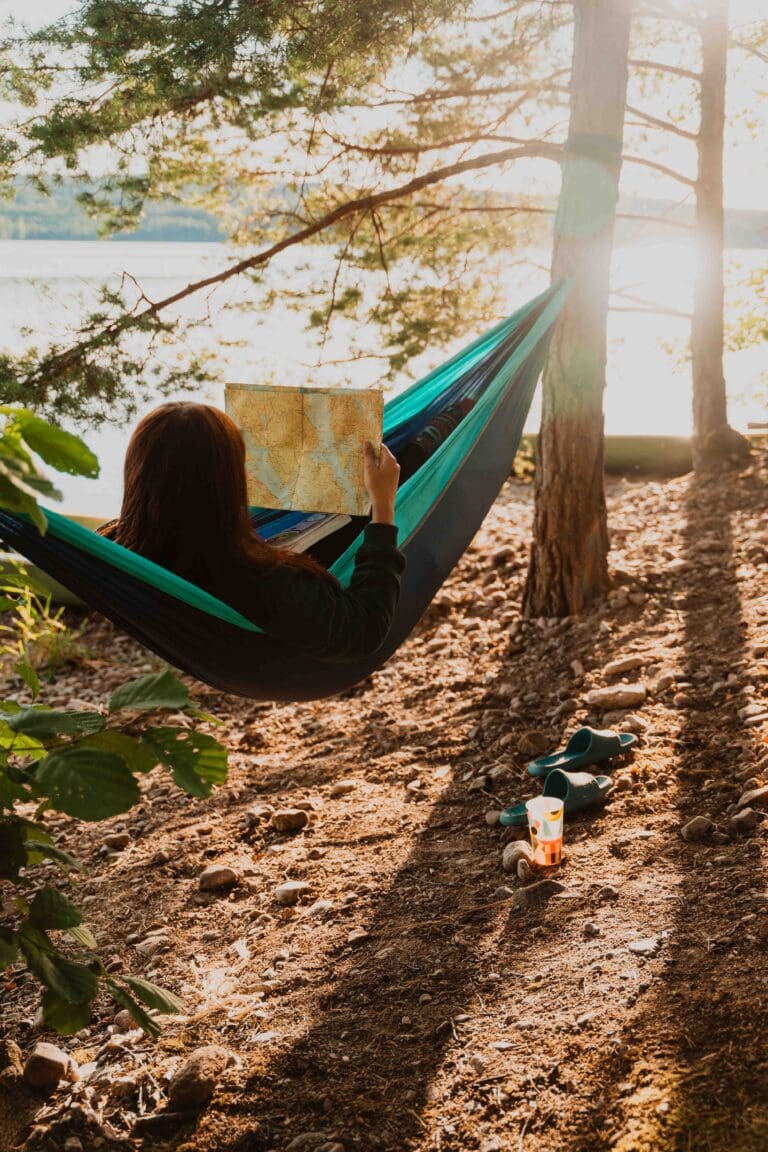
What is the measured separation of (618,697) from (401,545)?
891 mm

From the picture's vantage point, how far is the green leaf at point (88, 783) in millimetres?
955

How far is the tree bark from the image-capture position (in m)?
3.83

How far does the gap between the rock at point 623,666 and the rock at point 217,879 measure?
1060 millimetres

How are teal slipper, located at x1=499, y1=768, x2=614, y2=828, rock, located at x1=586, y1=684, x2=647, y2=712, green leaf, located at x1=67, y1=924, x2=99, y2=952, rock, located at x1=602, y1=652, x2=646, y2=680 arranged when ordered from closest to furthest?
1. green leaf, located at x1=67, y1=924, x2=99, y2=952
2. teal slipper, located at x1=499, y1=768, x2=614, y2=828
3. rock, located at x1=586, y1=684, x2=647, y2=712
4. rock, located at x1=602, y1=652, x2=646, y2=680

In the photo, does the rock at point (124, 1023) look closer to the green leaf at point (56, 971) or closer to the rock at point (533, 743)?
the green leaf at point (56, 971)

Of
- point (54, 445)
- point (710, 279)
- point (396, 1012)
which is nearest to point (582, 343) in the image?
point (710, 279)

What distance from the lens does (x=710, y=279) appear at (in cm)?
404

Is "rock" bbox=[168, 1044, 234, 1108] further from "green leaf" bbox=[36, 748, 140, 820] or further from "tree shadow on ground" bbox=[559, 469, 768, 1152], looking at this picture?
"green leaf" bbox=[36, 748, 140, 820]

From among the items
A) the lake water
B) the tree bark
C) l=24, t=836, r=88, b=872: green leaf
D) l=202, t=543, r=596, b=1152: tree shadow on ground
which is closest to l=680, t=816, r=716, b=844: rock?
l=202, t=543, r=596, b=1152: tree shadow on ground

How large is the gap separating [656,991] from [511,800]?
2.64 feet

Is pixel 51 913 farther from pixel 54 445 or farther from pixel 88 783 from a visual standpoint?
pixel 54 445

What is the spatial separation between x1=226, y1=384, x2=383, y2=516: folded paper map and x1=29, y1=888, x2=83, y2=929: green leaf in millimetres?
709

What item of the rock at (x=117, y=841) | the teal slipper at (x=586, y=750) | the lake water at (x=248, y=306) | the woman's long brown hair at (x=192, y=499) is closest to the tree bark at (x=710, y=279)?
the lake water at (x=248, y=306)

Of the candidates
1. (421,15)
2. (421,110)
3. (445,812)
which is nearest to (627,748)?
(445,812)
